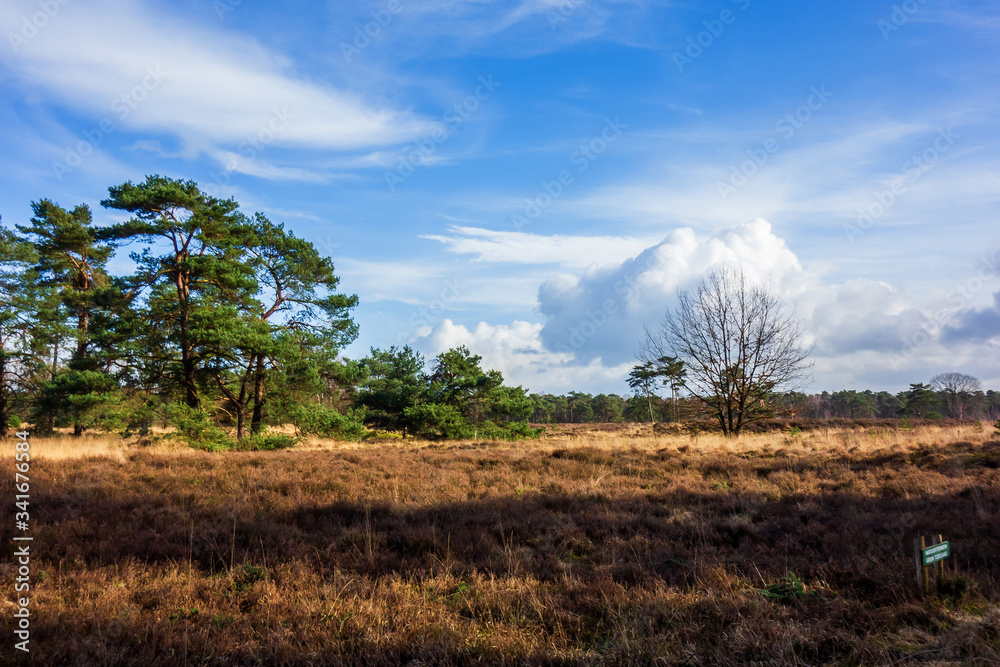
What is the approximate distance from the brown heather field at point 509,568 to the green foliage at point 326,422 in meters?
11.7

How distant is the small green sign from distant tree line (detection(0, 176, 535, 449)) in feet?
69.2

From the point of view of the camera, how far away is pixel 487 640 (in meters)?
4.12

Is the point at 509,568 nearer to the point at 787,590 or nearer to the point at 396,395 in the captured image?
the point at 787,590

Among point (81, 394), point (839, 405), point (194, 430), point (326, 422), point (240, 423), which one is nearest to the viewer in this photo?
point (194, 430)

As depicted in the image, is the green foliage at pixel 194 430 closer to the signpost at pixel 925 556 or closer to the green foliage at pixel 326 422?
the green foliage at pixel 326 422

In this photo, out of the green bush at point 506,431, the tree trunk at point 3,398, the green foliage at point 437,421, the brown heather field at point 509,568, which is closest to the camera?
the brown heather field at point 509,568

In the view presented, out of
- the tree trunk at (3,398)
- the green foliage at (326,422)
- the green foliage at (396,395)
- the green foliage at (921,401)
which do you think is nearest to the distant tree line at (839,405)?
the green foliage at (921,401)

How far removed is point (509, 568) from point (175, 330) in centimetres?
2148

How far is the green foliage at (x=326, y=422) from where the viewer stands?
23453mm

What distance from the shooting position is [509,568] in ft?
19.3

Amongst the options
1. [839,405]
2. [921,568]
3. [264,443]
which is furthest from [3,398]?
[839,405]

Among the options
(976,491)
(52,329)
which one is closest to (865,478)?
(976,491)

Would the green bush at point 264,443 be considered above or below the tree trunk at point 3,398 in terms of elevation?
below

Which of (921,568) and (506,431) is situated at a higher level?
(921,568)
